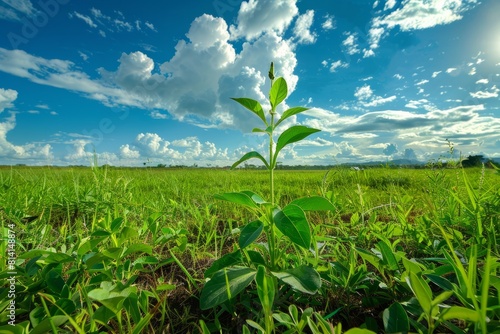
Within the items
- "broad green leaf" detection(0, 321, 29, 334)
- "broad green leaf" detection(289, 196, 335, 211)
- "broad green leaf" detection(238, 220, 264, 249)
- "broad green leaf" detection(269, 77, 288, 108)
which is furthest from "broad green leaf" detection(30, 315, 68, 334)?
"broad green leaf" detection(269, 77, 288, 108)

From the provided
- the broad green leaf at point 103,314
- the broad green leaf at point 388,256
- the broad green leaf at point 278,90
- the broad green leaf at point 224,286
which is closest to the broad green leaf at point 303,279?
the broad green leaf at point 224,286

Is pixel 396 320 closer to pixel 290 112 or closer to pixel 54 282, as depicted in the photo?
pixel 290 112

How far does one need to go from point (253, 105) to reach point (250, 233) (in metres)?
0.58

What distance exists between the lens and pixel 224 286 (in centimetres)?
101

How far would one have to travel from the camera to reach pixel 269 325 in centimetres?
84

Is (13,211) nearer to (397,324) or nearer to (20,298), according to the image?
(20,298)

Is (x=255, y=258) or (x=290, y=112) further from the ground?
(x=290, y=112)

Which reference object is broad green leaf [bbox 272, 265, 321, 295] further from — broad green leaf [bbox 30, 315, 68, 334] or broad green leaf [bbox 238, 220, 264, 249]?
broad green leaf [bbox 30, 315, 68, 334]

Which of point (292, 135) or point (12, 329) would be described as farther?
point (292, 135)

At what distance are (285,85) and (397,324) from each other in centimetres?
100

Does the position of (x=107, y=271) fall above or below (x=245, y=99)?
below

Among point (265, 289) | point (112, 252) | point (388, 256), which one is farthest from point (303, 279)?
point (112, 252)

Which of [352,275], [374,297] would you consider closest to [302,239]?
[352,275]

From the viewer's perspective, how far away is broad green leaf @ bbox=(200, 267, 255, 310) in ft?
3.19
